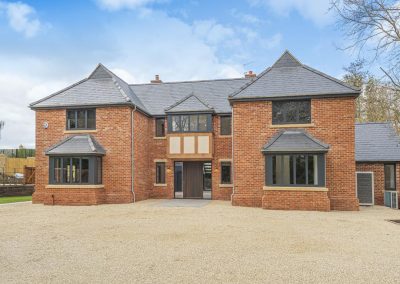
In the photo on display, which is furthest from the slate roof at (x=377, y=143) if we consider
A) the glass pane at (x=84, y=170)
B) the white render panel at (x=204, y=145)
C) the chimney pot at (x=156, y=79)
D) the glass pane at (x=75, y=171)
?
the glass pane at (x=75, y=171)

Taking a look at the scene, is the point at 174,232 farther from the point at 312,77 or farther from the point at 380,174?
the point at 380,174

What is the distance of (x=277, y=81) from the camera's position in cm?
1596

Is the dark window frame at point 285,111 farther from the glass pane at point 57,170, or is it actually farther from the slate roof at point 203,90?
the glass pane at point 57,170

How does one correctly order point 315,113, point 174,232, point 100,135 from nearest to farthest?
point 174,232 < point 315,113 < point 100,135

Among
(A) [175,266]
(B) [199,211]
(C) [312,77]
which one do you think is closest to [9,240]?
(A) [175,266]

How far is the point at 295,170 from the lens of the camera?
14.2m

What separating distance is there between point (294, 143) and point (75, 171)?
10875 mm

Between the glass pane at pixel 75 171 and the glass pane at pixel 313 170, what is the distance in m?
11.2

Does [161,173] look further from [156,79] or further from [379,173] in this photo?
[379,173]

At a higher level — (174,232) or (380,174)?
(380,174)

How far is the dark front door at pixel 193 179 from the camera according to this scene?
19.7 metres

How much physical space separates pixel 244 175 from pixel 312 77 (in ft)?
19.1

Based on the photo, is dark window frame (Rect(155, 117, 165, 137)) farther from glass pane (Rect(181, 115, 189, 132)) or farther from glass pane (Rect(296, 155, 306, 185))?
glass pane (Rect(296, 155, 306, 185))

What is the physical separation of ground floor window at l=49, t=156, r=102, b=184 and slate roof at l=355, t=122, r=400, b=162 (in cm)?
1328
